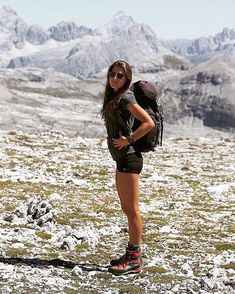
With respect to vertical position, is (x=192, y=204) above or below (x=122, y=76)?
below

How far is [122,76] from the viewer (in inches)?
439

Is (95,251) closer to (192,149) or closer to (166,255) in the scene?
(166,255)

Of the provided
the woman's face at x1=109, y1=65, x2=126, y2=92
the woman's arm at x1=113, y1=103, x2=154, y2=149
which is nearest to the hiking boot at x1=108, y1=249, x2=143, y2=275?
the woman's arm at x1=113, y1=103, x2=154, y2=149

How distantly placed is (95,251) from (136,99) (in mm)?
5143

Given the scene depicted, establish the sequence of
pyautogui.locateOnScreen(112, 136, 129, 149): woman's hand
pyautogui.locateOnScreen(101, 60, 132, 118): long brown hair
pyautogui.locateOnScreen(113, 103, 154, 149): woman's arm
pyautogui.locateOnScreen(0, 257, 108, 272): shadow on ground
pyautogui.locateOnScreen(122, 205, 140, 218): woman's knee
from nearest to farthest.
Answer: pyautogui.locateOnScreen(113, 103, 154, 149): woman's arm, pyautogui.locateOnScreen(112, 136, 129, 149): woman's hand, pyautogui.locateOnScreen(101, 60, 132, 118): long brown hair, pyautogui.locateOnScreen(122, 205, 140, 218): woman's knee, pyautogui.locateOnScreen(0, 257, 108, 272): shadow on ground

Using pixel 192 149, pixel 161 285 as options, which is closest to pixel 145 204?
pixel 161 285

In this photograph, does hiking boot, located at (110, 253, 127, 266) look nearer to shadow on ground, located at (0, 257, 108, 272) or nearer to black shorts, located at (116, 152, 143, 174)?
shadow on ground, located at (0, 257, 108, 272)

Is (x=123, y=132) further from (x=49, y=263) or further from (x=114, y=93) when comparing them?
(x=49, y=263)

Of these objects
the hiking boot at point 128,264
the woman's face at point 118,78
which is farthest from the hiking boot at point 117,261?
the woman's face at point 118,78

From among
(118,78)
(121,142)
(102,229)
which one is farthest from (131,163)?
(102,229)

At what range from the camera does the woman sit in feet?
35.5

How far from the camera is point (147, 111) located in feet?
36.4

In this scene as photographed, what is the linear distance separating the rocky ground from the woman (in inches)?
49.3

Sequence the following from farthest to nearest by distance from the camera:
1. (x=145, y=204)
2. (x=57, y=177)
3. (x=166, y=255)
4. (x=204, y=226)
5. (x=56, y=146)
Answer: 1. (x=56, y=146)
2. (x=57, y=177)
3. (x=145, y=204)
4. (x=204, y=226)
5. (x=166, y=255)
